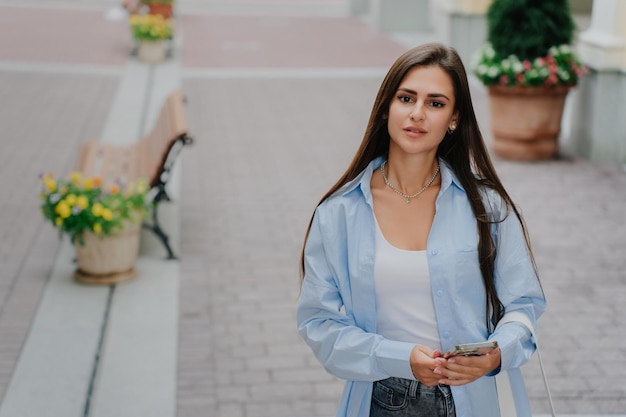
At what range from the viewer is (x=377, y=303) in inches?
114

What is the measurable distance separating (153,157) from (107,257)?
1.50m

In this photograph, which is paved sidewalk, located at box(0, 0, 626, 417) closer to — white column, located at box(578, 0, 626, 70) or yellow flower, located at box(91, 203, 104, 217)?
yellow flower, located at box(91, 203, 104, 217)

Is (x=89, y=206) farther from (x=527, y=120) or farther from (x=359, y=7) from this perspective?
Result: (x=359, y=7)

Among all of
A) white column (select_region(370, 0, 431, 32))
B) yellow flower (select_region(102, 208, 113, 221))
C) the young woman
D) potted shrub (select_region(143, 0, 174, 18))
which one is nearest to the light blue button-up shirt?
the young woman

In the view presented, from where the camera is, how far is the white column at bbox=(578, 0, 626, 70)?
1021cm

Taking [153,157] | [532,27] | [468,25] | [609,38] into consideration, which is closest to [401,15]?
[468,25]

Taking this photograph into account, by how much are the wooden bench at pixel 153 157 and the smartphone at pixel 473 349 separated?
15.9 feet

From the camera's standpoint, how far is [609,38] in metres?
10.3

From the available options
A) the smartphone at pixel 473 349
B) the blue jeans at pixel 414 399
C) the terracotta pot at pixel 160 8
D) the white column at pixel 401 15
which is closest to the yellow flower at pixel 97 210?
the blue jeans at pixel 414 399

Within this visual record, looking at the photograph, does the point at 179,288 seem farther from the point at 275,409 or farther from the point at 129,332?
the point at 275,409

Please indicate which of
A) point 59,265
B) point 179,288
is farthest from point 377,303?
point 59,265

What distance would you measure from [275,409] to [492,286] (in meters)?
2.46

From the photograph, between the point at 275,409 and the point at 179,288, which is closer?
the point at 275,409

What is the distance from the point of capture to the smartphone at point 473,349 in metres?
2.62
